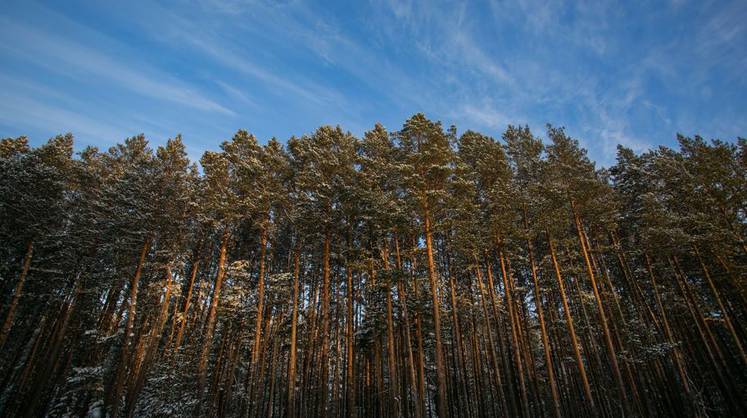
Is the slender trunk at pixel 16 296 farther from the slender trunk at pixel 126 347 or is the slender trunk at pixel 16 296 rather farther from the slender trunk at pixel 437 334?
the slender trunk at pixel 437 334

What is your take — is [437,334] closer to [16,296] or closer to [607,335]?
[607,335]

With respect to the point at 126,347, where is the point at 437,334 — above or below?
above

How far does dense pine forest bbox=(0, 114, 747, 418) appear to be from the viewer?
17297mm

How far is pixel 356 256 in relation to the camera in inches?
781

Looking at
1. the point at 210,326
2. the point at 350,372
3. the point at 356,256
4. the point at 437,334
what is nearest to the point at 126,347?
the point at 210,326

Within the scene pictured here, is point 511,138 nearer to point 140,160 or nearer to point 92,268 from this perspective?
point 140,160

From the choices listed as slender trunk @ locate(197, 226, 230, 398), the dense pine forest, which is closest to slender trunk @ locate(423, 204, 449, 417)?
the dense pine forest

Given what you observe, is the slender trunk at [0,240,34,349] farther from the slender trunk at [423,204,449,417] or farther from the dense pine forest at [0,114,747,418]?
the slender trunk at [423,204,449,417]

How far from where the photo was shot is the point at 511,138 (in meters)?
21.7

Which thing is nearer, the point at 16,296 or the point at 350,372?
the point at 350,372

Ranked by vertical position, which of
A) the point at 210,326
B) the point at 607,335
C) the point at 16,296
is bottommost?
the point at 607,335

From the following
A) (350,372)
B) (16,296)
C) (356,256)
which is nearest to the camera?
(350,372)

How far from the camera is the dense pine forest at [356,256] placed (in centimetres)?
1730

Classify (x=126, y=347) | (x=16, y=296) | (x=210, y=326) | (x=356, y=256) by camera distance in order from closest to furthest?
(x=210, y=326) → (x=126, y=347) → (x=16, y=296) → (x=356, y=256)
